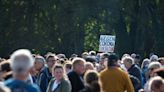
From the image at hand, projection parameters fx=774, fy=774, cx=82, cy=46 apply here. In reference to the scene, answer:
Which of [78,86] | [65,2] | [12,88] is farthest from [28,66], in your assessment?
[65,2]

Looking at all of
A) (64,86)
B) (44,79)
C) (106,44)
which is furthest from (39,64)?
(106,44)

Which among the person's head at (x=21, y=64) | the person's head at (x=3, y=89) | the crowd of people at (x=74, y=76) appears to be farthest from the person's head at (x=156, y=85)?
the person's head at (x=3, y=89)

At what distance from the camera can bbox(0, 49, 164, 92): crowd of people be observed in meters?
9.13

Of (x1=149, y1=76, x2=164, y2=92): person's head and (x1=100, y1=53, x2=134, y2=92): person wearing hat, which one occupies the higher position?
(x1=149, y1=76, x2=164, y2=92): person's head

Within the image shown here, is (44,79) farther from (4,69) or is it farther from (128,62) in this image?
(4,69)

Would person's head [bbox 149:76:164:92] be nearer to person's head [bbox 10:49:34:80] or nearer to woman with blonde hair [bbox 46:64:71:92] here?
person's head [bbox 10:49:34:80]

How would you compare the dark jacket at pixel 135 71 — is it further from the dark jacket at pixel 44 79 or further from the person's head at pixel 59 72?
the person's head at pixel 59 72

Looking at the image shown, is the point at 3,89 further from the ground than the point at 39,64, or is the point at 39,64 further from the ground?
the point at 3,89

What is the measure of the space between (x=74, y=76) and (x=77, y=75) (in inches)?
2.9

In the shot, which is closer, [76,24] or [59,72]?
[59,72]

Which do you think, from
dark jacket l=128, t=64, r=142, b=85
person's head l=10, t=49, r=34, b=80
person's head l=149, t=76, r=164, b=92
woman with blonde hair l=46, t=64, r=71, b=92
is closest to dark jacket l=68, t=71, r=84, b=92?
woman with blonde hair l=46, t=64, r=71, b=92

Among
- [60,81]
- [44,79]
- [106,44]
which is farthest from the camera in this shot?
[106,44]

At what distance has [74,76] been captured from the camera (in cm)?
1536

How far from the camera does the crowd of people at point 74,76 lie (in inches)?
360
